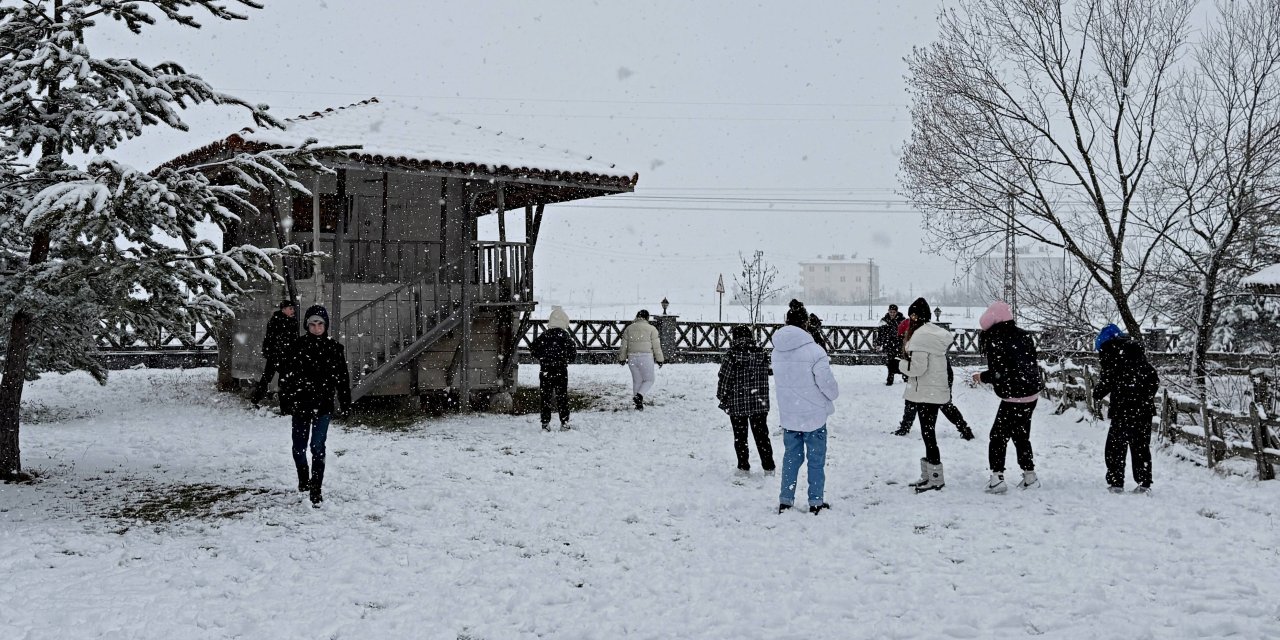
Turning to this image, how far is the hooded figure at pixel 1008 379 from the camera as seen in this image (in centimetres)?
738

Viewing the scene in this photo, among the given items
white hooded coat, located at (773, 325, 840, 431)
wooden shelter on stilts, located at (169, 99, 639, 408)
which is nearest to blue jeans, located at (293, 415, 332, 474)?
white hooded coat, located at (773, 325, 840, 431)

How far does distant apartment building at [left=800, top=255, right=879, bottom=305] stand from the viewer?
118 m

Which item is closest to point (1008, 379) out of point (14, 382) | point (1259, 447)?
point (1259, 447)

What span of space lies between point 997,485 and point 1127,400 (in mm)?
1326

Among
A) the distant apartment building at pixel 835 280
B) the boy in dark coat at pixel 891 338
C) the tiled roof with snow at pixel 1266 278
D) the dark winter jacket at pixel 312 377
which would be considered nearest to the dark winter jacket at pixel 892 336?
the boy in dark coat at pixel 891 338

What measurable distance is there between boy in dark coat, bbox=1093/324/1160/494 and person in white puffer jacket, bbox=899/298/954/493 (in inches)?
50.9

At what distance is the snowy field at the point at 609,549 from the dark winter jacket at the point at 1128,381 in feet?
2.54

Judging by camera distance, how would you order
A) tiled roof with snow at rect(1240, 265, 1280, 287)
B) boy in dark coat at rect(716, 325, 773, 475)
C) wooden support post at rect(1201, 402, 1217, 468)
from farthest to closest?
tiled roof with snow at rect(1240, 265, 1280, 287) < wooden support post at rect(1201, 402, 1217, 468) < boy in dark coat at rect(716, 325, 773, 475)

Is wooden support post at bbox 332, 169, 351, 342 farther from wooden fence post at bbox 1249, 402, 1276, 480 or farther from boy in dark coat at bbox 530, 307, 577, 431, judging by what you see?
wooden fence post at bbox 1249, 402, 1276, 480

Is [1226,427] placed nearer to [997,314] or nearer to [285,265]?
[997,314]

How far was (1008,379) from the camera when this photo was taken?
741cm

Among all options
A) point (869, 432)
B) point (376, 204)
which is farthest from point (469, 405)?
point (869, 432)

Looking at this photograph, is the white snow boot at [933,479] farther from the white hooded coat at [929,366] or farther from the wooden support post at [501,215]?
the wooden support post at [501,215]

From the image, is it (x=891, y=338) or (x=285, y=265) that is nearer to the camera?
(x=285, y=265)
